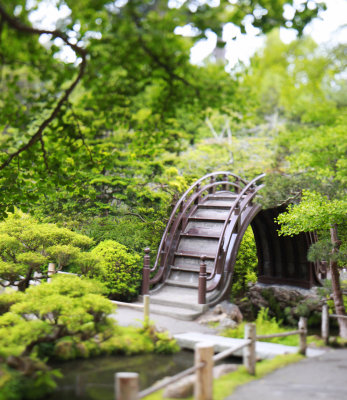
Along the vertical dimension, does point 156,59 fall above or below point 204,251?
above

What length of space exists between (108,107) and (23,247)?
5.99 m

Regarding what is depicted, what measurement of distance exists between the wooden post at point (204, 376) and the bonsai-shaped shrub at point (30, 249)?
19.6ft

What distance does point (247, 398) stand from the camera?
17.4 ft

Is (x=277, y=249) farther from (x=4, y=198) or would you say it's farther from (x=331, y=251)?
(x=4, y=198)

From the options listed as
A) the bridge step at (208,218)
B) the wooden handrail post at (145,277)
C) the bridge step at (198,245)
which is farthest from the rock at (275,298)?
the wooden handrail post at (145,277)

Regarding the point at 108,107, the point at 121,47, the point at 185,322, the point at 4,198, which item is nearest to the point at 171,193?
the point at 185,322

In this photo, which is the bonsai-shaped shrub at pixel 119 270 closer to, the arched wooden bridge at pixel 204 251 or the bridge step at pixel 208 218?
the arched wooden bridge at pixel 204 251

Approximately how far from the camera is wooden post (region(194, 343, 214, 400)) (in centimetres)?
505

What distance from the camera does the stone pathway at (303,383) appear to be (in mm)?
A: 5379

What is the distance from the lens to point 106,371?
697cm

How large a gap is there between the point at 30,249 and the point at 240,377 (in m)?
6.86

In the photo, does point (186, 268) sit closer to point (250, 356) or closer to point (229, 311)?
point (229, 311)

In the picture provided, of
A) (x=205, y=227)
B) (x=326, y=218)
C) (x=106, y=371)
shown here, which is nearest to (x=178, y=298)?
(x=205, y=227)

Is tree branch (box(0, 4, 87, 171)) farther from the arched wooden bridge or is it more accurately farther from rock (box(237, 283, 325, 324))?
rock (box(237, 283, 325, 324))
